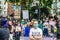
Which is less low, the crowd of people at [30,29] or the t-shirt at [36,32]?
the t-shirt at [36,32]

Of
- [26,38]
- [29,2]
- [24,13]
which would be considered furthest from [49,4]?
[26,38]

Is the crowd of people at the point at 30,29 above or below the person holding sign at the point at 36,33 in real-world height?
below

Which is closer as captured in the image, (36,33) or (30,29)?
(36,33)

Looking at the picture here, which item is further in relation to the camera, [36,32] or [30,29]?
[30,29]

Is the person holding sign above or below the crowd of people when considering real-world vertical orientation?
above

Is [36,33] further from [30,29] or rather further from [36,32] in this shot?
[30,29]

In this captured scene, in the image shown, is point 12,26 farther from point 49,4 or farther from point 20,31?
point 49,4

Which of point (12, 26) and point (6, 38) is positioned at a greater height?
point (6, 38)

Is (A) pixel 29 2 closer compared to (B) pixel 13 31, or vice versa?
(B) pixel 13 31

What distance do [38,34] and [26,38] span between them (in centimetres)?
145

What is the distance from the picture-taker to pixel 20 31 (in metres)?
12.3

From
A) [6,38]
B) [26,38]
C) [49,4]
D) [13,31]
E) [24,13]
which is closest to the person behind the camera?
[6,38]

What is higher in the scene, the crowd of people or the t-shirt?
the t-shirt


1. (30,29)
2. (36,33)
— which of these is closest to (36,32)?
(36,33)
